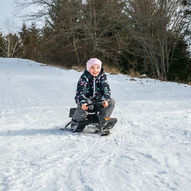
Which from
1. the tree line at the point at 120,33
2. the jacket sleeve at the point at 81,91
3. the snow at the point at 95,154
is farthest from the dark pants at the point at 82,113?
the tree line at the point at 120,33

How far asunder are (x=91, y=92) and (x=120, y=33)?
13.8 m

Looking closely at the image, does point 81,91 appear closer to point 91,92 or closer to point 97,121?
point 91,92

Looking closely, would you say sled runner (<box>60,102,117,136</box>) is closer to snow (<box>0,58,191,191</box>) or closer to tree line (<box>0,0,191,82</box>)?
snow (<box>0,58,191,191</box>)

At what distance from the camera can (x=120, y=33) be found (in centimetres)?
1616

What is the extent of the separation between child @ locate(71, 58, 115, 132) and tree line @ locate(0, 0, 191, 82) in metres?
10.8

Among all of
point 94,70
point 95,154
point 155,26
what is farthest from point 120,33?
point 95,154

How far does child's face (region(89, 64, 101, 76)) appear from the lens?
3185 mm

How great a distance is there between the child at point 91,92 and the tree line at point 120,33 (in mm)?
10776

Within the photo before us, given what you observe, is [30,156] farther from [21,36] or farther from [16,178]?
[21,36]

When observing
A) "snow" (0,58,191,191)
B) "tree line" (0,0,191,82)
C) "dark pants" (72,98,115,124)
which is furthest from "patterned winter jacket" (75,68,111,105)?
"tree line" (0,0,191,82)

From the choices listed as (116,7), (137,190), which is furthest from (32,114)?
(116,7)

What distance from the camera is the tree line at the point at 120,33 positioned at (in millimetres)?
13882

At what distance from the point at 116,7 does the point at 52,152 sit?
46.6 feet

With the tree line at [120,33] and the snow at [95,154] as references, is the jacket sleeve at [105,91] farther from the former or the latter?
the tree line at [120,33]
